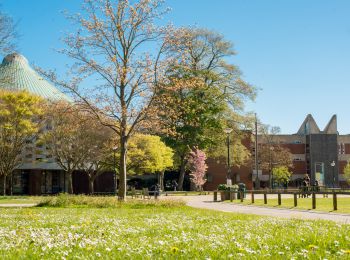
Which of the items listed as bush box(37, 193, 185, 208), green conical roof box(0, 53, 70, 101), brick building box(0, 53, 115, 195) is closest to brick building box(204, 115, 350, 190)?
brick building box(0, 53, 115, 195)

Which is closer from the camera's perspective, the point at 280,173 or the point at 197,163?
the point at 197,163

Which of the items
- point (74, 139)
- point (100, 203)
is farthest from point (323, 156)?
point (100, 203)

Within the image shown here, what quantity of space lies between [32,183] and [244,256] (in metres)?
65.9

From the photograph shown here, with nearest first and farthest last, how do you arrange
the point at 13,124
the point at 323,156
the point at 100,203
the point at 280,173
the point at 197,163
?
the point at 100,203 → the point at 13,124 → the point at 197,163 → the point at 280,173 → the point at 323,156

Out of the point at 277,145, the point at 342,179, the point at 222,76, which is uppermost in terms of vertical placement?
the point at 222,76

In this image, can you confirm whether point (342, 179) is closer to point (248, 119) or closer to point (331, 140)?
point (331, 140)

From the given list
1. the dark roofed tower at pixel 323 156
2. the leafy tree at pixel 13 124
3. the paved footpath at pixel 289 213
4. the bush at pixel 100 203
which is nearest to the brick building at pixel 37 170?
the leafy tree at pixel 13 124

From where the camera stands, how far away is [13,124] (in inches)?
2046

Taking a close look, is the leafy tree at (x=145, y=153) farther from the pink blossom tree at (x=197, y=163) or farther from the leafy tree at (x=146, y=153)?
the pink blossom tree at (x=197, y=163)

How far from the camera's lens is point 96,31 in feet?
110

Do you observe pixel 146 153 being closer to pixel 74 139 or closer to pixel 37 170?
pixel 74 139

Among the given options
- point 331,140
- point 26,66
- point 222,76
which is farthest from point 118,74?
point 331,140

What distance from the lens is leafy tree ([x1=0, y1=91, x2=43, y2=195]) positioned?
5156 cm

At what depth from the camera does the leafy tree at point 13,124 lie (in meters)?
51.6
